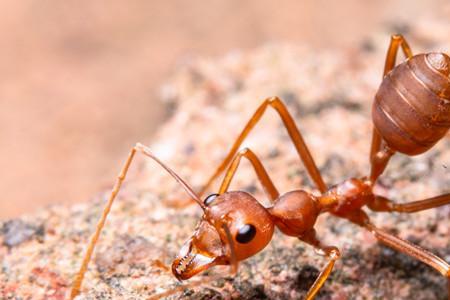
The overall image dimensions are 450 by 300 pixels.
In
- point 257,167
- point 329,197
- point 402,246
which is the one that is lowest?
point 402,246

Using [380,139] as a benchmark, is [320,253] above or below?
below

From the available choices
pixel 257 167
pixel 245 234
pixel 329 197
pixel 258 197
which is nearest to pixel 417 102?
pixel 329 197

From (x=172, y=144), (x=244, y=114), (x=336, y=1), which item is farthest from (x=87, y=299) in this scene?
(x=336, y=1)

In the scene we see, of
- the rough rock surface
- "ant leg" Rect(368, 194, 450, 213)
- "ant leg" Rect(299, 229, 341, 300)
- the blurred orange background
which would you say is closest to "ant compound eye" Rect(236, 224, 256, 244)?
the rough rock surface

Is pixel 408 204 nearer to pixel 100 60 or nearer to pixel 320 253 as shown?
pixel 320 253

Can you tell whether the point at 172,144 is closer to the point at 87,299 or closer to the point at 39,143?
the point at 39,143

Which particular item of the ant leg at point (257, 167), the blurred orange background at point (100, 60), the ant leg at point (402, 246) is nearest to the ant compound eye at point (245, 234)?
the ant leg at point (257, 167)
